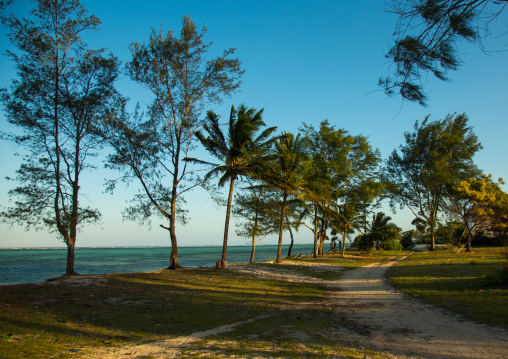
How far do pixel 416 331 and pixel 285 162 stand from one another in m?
18.2

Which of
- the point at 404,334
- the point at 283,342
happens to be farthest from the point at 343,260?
the point at 283,342

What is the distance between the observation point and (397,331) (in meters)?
6.16

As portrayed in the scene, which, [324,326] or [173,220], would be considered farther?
[173,220]

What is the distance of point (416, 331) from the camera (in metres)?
6.09

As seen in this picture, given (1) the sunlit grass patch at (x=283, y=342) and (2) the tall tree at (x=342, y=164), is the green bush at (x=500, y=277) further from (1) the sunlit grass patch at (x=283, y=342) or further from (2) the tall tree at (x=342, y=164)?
(2) the tall tree at (x=342, y=164)

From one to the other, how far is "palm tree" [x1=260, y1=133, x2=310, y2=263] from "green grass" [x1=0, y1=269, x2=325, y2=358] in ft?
31.5

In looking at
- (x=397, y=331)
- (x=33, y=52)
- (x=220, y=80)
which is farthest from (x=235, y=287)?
(x=33, y=52)

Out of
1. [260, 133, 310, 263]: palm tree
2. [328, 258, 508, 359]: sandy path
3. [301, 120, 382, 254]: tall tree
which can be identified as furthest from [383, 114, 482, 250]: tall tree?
[328, 258, 508, 359]: sandy path

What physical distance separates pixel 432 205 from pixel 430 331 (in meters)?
37.0

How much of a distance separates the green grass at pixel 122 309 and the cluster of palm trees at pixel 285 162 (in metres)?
6.67

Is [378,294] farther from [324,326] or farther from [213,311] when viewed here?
[213,311]

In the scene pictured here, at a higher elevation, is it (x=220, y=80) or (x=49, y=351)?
(x=220, y=80)

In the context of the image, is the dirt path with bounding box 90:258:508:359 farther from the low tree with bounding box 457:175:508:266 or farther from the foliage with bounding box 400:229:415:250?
the foliage with bounding box 400:229:415:250

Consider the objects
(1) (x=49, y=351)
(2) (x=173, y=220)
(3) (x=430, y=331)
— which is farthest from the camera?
(2) (x=173, y=220)
